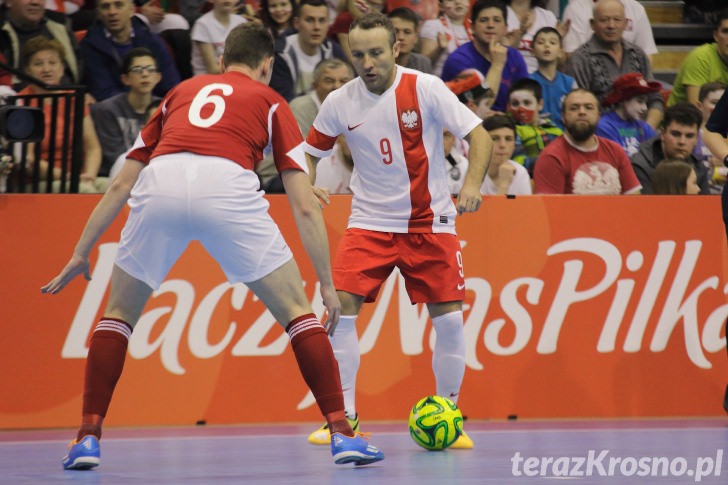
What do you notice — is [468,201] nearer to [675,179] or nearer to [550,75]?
[675,179]

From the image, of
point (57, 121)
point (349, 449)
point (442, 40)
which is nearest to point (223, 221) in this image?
point (349, 449)

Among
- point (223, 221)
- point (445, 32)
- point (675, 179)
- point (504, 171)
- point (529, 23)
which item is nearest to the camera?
point (223, 221)

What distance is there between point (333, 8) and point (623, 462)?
271 inches

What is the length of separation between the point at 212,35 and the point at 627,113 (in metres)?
3.82

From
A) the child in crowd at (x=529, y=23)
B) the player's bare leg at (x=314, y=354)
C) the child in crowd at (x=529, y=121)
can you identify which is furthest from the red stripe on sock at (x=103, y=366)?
the child in crowd at (x=529, y=23)

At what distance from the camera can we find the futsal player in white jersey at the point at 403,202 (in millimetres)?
6715

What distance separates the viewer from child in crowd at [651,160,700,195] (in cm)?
927

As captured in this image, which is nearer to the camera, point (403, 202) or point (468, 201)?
point (468, 201)

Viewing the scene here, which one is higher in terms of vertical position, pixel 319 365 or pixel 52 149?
pixel 319 365

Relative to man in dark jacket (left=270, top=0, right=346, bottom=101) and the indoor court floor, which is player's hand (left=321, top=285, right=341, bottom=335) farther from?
man in dark jacket (left=270, top=0, right=346, bottom=101)

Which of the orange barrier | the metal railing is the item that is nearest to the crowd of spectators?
the metal railing

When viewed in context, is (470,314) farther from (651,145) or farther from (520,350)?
(651,145)

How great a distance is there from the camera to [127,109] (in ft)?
31.2

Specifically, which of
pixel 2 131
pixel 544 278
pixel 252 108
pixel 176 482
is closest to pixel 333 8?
pixel 544 278
